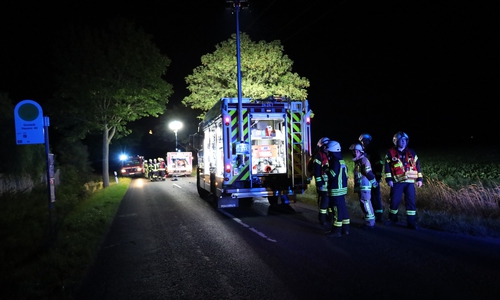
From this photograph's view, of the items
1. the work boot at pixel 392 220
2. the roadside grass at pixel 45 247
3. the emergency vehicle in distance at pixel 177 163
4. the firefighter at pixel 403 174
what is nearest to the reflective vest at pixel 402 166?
the firefighter at pixel 403 174

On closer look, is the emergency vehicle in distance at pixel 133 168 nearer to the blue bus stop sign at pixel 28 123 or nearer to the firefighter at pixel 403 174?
the blue bus stop sign at pixel 28 123

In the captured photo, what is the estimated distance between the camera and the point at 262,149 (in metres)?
11.6

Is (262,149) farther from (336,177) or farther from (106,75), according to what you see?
(106,75)

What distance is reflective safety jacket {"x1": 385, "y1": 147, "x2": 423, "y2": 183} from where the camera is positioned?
317 inches

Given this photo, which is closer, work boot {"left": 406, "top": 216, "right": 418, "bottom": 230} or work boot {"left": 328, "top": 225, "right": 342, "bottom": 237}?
work boot {"left": 328, "top": 225, "right": 342, "bottom": 237}

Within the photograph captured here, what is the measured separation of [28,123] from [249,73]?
1383cm

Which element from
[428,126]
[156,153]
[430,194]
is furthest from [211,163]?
[156,153]

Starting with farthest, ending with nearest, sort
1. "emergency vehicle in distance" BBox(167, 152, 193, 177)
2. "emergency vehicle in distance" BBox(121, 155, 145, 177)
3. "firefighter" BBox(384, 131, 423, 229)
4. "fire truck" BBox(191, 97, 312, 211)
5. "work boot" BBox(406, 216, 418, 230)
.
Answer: "emergency vehicle in distance" BBox(121, 155, 145, 177) → "emergency vehicle in distance" BBox(167, 152, 193, 177) → "fire truck" BBox(191, 97, 312, 211) → "firefighter" BBox(384, 131, 423, 229) → "work boot" BBox(406, 216, 418, 230)

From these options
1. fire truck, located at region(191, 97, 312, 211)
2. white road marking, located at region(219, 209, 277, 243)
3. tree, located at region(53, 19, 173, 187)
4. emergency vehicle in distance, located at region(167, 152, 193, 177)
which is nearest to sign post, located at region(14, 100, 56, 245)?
white road marking, located at region(219, 209, 277, 243)

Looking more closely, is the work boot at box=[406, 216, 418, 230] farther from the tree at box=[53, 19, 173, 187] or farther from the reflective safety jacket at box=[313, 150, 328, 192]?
the tree at box=[53, 19, 173, 187]

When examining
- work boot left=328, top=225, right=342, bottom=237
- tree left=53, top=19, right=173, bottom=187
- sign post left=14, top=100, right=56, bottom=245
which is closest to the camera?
sign post left=14, top=100, right=56, bottom=245

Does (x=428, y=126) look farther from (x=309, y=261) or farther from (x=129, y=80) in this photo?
(x=309, y=261)

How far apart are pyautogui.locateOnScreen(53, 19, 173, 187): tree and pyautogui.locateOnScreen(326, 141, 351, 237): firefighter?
54.3 ft

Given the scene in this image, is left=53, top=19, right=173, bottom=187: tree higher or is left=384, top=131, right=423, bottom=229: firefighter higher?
left=53, top=19, right=173, bottom=187: tree
